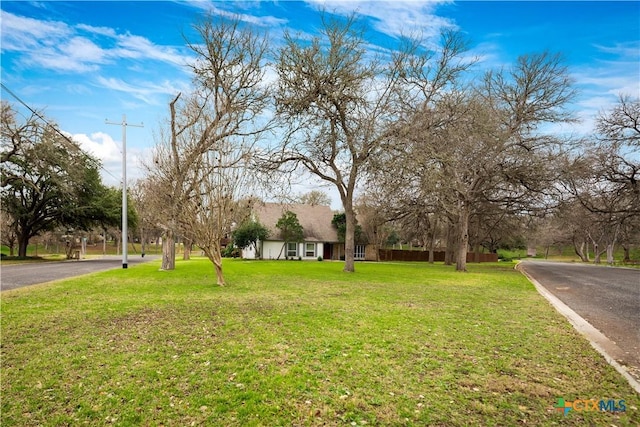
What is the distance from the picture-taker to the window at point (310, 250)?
40188 millimetres

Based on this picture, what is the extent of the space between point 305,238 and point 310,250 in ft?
4.94

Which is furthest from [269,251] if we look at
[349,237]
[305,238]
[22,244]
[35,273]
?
[35,273]

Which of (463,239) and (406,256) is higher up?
(463,239)

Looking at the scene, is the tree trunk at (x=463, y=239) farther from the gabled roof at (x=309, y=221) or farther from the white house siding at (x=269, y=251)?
the white house siding at (x=269, y=251)

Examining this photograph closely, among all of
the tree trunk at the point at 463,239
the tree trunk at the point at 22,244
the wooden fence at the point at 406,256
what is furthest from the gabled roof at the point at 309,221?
the tree trunk at the point at 22,244

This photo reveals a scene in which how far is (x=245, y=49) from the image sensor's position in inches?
740

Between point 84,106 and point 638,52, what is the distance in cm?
1996

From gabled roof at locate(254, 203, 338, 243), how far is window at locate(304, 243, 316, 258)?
0.69m

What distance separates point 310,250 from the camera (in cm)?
4050

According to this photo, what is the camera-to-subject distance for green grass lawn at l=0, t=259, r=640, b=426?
11.8 ft

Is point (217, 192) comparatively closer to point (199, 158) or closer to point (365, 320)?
point (199, 158)

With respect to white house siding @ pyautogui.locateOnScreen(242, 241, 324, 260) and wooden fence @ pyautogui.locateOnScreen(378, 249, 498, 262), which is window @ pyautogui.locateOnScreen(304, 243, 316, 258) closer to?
white house siding @ pyautogui.locateOnScreen(242, 241, 324, 260)

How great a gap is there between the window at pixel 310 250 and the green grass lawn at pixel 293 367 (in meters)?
31.4

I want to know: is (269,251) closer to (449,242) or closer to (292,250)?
(292,250)
